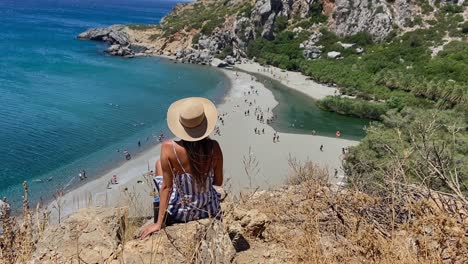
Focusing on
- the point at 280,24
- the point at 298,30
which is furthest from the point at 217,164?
the point at 280,24

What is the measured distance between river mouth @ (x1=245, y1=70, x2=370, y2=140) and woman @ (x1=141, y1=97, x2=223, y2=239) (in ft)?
111

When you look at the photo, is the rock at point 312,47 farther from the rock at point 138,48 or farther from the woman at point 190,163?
the woman at point 190,163

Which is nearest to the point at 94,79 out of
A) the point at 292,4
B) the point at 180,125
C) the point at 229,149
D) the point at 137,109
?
the point at 137,109

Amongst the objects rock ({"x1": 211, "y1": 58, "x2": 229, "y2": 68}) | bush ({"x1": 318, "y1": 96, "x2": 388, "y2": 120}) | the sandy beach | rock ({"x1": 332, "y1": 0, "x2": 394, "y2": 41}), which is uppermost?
rock ({"x1": 332, "y1": 0, "x2": 394, "y2": 41})

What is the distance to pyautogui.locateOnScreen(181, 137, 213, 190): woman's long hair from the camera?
13.4 feet

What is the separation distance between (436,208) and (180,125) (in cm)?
236

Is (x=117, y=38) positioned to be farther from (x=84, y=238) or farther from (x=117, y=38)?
(x=84, y=238)

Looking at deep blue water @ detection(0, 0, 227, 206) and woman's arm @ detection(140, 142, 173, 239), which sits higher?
woman's arm @ detection(140, 142, 173, 239)

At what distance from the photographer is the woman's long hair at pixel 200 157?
4.09m

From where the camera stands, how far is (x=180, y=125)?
4.12 meters

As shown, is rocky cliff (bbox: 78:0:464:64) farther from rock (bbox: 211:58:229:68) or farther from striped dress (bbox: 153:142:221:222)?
striped dress (bbox: 153:142:221:222)

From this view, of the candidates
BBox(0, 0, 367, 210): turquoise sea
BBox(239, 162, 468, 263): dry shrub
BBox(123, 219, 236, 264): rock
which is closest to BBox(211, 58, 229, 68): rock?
BBox(0, 0, 367, 210): turquoise sea

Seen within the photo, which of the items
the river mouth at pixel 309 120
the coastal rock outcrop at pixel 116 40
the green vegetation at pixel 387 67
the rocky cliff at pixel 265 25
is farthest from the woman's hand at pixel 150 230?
the coastal rock outcrop at pixel 116 40

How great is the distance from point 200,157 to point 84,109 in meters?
40.0
